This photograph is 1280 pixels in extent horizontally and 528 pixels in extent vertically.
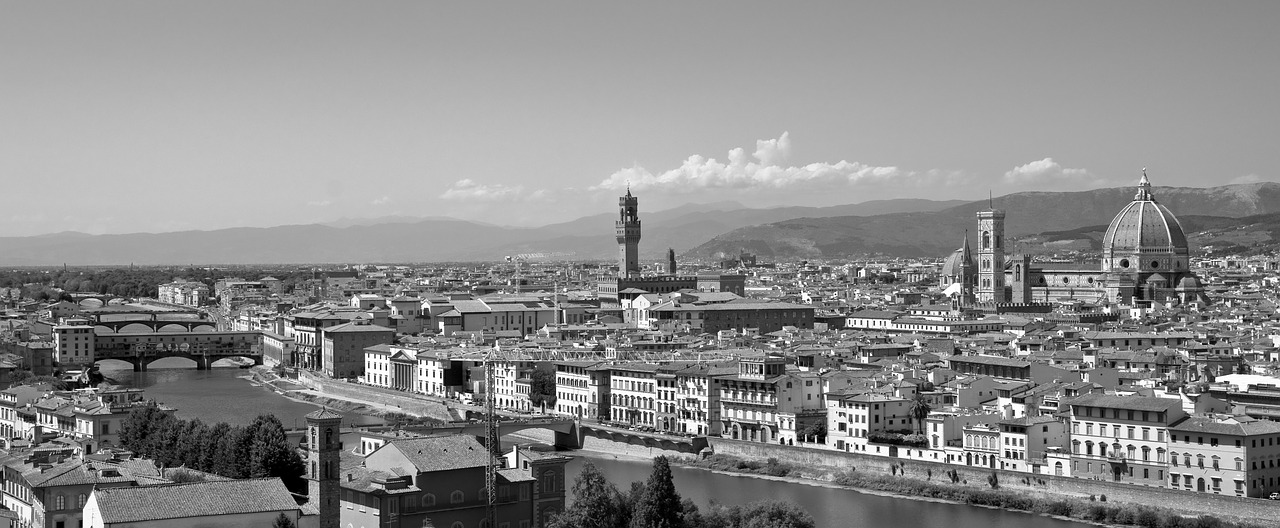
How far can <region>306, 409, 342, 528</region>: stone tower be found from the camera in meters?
17.8

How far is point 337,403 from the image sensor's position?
3978 cm

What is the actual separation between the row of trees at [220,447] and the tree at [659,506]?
4988mm

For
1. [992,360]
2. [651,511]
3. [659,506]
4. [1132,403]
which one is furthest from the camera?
[992,360]

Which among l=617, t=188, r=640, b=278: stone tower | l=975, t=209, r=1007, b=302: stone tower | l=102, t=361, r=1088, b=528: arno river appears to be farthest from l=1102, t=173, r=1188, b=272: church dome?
l=102, t=361, r=1088, b=528: arno river

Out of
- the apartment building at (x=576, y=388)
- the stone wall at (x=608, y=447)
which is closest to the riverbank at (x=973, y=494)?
the stone wall at (x=608, y=447)

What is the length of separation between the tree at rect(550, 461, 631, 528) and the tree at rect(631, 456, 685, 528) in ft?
0.58

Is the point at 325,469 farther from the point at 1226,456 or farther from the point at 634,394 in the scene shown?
the point at 634,394

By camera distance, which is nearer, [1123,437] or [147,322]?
[1123,437]

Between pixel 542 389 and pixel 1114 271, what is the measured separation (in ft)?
116

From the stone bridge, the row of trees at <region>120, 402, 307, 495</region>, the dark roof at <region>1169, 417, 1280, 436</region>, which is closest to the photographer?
the dark roof at <region>1169, 417, 1280, 436</region>

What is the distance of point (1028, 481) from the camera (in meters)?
23.5

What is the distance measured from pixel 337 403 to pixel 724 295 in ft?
64.8

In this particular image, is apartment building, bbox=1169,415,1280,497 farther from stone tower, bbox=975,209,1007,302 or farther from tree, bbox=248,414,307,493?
stone tower, bbox=975,209,1007,302

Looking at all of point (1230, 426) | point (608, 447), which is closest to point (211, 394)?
point (608, 447)
